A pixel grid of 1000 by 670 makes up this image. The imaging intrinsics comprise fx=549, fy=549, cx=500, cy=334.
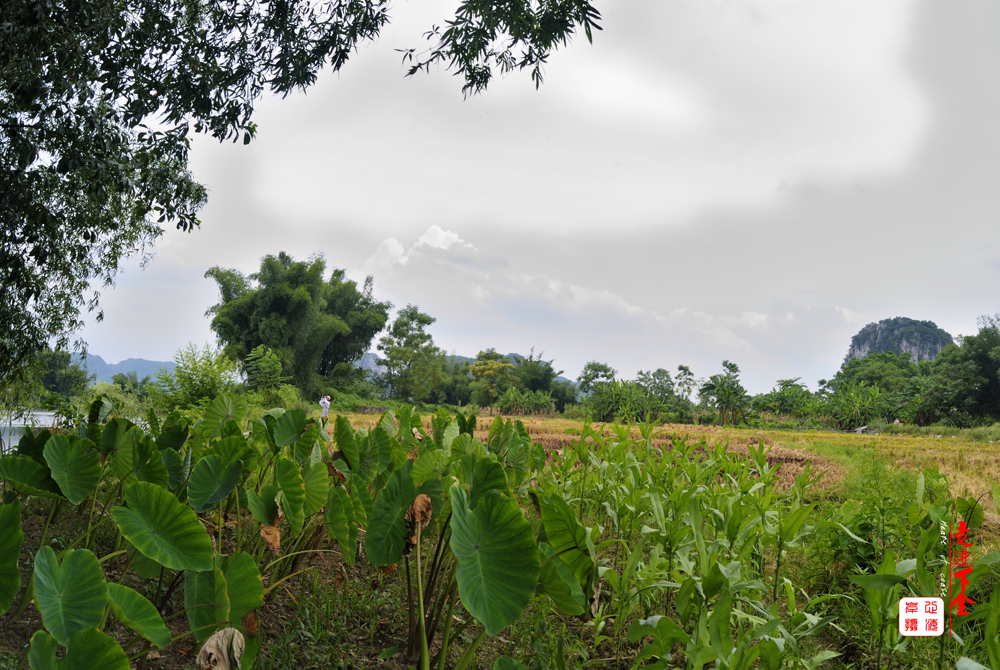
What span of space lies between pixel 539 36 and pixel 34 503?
3.50m

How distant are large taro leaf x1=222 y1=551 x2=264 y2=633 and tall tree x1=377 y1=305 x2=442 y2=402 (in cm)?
2292

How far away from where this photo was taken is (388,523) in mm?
1135

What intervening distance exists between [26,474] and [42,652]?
72cm

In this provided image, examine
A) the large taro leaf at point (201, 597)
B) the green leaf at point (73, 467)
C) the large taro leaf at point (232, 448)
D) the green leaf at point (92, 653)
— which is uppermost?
the large taro leaf at point (232, 448)

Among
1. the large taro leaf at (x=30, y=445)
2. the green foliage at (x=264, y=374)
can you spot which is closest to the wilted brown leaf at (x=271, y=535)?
the large taro leaf at (x=30, y=445)

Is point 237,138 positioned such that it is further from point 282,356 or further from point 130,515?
point 282,356

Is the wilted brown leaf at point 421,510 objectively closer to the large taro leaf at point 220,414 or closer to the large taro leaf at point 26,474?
the large taro leaf at point 26,474

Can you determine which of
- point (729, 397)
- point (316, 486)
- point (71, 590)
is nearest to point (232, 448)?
point (316, 486)

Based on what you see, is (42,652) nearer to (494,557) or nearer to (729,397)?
(494,557)

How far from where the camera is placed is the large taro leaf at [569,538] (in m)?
1.01

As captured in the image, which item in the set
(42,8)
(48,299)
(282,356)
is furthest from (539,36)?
(282,356)

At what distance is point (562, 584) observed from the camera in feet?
3.35

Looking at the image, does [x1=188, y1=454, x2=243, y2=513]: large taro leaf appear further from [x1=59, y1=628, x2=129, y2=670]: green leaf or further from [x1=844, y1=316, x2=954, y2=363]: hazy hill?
[x1=844, y1=316, x2=954, y2=363]: hazy hill

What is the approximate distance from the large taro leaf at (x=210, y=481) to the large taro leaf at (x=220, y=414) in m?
0.86
